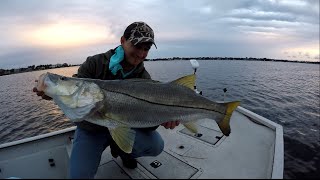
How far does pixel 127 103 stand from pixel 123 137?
44 centimetres

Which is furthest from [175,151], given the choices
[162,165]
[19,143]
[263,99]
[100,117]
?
[263,99]

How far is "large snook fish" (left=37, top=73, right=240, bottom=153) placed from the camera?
3.24 meters

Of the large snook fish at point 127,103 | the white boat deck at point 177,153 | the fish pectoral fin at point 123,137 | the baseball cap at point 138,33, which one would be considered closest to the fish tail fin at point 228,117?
the large snook fish at point 127,103

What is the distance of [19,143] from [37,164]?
0.75 m

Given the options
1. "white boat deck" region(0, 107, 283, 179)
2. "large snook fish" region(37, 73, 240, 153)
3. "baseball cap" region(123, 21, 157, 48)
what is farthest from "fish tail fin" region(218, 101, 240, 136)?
"baseball cap" region(123, 21, 157, 48)

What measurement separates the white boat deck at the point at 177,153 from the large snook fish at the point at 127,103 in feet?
3.29

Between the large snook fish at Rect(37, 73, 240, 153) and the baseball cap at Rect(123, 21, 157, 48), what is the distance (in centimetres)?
82

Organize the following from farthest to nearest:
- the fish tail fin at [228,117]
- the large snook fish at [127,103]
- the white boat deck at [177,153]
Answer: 1. the white boat deck at [177,153]
2. the fish tail fin at [228,117]
3. the large snook fish at [127,103]

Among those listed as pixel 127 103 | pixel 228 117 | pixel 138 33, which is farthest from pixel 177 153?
pixel 138 33

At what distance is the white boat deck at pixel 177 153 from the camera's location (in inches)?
174

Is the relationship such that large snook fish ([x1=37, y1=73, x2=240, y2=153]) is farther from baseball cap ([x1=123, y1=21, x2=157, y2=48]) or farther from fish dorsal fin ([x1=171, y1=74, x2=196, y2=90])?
baseball cap ([x1=123, y1=21, x2=157, y2=48])

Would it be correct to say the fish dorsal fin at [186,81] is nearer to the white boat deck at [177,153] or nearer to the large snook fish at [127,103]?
the large snook fish at [127,103]

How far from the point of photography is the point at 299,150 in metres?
11.0

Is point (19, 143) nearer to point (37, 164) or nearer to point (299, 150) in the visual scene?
point (37, 164)
